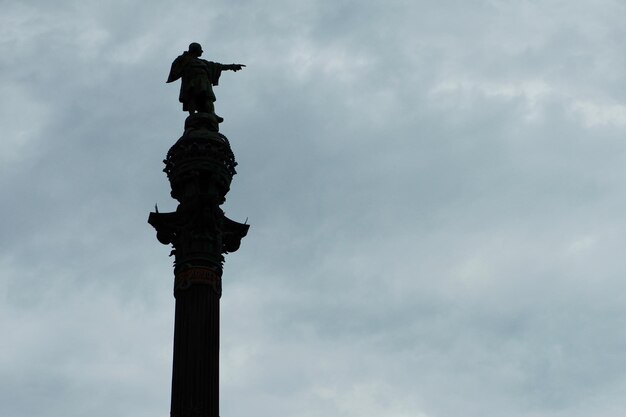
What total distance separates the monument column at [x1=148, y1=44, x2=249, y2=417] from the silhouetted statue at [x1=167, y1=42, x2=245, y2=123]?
49 centimetres

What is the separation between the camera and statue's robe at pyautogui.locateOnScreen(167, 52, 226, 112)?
152ft

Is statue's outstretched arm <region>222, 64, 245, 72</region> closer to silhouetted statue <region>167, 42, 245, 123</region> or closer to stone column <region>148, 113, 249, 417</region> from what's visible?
silhouetted statue <region>167, 42, 245, 123</region>

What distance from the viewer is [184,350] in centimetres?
3912

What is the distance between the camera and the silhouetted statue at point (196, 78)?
1822 inches

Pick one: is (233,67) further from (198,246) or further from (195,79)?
(198,246)

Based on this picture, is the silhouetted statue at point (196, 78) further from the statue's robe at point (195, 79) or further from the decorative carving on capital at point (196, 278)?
the decorative carving on capital at point (196, 278)

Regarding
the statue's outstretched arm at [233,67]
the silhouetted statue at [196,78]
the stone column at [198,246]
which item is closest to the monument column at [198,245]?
the stone column at [198,246]

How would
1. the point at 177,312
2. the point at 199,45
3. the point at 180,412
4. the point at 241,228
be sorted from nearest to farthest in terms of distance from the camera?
the point at 180,412
the point at 177,312
the point at 241,228
the point at 199,45

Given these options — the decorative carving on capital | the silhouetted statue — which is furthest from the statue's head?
the decorative carving on capital

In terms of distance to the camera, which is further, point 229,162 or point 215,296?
point 229,162

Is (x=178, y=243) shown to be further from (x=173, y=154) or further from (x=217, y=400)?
(x=217, y=400)

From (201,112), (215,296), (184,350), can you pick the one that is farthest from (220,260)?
(201,112)

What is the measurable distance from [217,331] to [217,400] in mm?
2549

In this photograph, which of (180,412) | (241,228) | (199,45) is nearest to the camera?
(180,412)
